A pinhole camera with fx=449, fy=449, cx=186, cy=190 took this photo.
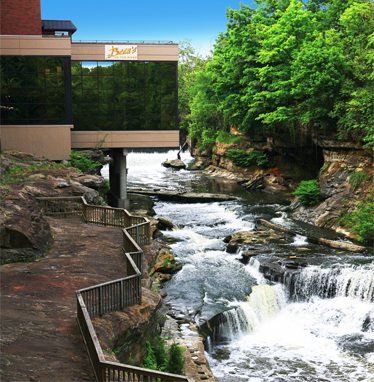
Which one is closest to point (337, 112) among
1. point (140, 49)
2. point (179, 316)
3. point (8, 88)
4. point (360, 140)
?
point (360, 140)

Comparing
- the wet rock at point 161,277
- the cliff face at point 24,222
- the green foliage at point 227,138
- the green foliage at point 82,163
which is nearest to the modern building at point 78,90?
the green foliage at point 82,163

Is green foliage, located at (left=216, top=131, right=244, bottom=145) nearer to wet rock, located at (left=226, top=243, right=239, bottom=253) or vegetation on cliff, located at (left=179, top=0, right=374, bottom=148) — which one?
vegetation on cliff, located at (left=179, top=0, right=374, bottom=148)

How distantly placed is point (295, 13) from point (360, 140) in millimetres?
14304

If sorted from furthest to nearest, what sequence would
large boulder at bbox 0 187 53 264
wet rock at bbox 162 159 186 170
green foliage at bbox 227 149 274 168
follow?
1. wet rock at bbox 162 159 186 170
2. green foliage at bbox 227 149 274 168
3. large boulder at bbox 0 187 53 264

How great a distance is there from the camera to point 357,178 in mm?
30172

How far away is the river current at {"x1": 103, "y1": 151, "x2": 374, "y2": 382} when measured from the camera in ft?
55.4

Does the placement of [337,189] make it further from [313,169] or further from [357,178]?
[313,169]

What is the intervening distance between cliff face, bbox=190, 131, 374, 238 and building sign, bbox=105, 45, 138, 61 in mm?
15296

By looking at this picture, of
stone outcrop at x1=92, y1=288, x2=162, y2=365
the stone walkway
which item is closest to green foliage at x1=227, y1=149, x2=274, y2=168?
the stone walkway

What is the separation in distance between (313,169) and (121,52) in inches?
806

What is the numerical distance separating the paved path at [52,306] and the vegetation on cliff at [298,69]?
19.3 metres

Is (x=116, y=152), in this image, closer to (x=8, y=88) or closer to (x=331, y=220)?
(x=8, y=88)

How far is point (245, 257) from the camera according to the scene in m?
24.9

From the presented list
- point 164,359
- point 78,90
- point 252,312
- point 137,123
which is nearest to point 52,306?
point 164,359
